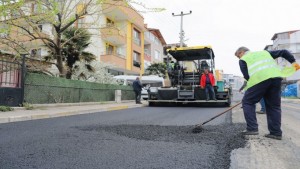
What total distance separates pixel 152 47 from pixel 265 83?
131ft

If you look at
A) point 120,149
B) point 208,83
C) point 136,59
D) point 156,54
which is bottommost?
point 120,149

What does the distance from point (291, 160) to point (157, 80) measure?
22.1 m

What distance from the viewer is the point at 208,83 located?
45.3 feet

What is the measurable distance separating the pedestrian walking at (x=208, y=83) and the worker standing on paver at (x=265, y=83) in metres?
8.83

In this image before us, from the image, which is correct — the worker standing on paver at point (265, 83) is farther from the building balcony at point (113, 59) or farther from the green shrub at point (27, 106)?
the building balcony at point (113, 59)

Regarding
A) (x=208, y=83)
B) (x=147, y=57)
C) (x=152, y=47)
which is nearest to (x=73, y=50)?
(x=208, y=83)

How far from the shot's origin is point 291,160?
3400mm

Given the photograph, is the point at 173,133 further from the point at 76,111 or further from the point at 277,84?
the point at 76,111

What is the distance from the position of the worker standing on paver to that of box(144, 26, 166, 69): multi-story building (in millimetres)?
33893

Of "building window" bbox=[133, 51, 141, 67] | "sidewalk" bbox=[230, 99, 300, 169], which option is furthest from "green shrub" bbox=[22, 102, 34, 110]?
"building window" bbox=[133, 51, 141, 67]

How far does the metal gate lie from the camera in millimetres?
10367

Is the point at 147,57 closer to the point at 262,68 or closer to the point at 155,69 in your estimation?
the point at 155,69

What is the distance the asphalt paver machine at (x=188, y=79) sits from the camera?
14365mm

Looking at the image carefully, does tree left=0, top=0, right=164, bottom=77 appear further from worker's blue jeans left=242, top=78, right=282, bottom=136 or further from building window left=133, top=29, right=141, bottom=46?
building window left=133, top=29, right=141, bottom=46
